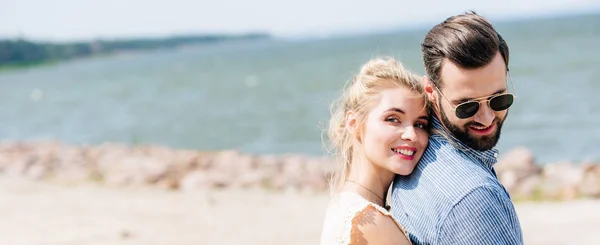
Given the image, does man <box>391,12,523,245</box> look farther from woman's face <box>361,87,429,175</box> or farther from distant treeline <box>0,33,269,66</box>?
distant treeline <box>0,33,269,66</box>

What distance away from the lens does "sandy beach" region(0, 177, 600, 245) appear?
26.0 feet

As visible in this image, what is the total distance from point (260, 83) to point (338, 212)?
45764 millimetres

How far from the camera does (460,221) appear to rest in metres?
2.37

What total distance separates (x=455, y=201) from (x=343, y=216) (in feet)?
1.87

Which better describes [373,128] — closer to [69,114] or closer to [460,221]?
[460,221]

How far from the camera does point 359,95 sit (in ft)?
9.93

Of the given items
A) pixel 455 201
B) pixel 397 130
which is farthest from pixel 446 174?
pixel 397 130

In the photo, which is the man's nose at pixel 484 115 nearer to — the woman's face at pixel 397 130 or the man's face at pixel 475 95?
the man's face at pixel 475 95

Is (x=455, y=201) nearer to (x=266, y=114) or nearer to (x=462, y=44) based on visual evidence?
(x=462, y=44)

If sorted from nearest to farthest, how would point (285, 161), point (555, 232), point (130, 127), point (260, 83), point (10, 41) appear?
1. point (555, 232)
2. point (285, 161)
3. point (130, 127)
4. point (260, 83)
5. point (10, 41)

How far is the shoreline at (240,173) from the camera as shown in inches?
430

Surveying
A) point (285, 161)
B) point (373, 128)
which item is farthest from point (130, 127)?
point (373, 128)

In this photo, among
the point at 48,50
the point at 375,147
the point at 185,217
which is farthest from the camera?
the point at 48,50

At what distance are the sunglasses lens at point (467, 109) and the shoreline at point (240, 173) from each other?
7.23m
